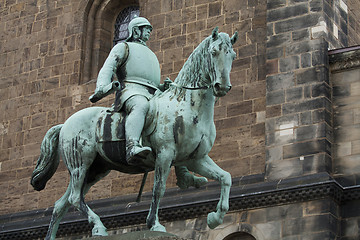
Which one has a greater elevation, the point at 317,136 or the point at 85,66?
the point at 85,66

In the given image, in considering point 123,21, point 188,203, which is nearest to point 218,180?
point 188,203

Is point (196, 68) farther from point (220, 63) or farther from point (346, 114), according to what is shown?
point (346, 114)

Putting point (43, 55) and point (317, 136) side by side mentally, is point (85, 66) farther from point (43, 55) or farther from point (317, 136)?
point (317, 136)

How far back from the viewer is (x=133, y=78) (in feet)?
43.0

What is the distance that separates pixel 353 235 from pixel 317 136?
5.97 feet

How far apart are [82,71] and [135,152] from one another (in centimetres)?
1000

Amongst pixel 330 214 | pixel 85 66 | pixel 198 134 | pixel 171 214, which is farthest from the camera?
pixel 85 66

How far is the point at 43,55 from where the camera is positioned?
22.5 m

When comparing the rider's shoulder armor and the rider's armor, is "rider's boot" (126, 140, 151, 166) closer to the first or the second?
the rider's armor

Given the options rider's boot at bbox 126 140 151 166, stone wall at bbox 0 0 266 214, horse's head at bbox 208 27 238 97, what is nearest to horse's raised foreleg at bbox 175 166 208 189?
rider's boot at bbox 126 140 151 166

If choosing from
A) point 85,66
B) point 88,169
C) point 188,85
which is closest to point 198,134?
point 188,85

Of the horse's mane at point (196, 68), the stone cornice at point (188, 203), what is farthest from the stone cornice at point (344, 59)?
the horse's mane at point (196, 68)

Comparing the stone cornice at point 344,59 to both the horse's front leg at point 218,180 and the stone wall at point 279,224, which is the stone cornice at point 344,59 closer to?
the stone wall at point 279,224

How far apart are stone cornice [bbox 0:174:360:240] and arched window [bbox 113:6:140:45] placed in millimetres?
3916
